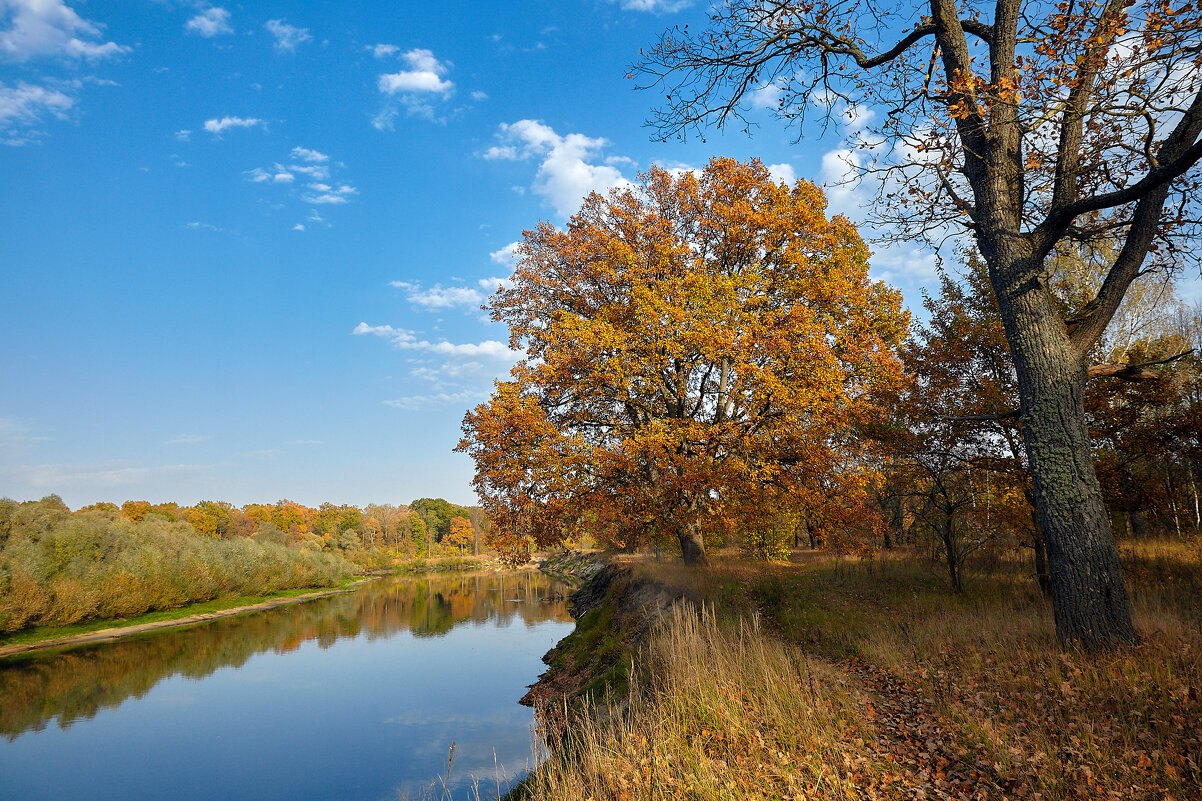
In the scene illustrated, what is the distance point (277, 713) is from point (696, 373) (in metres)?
19.5

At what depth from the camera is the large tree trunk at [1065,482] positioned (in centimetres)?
604

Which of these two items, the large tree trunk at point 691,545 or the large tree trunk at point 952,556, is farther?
the large tree trunk at point 691,545

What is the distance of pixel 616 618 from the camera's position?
62.3ft

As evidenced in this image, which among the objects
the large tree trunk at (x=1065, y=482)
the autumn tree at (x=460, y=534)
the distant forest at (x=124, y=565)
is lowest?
the autumn tree at (x=460, y=534)

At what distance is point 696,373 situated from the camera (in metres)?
19.2

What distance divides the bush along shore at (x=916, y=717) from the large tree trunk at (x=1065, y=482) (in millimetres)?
407

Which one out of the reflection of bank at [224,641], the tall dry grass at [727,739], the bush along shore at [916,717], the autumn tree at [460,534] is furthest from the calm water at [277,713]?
the autumn tree at [460,534]

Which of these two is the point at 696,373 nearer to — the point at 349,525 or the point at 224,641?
the point at 224,641

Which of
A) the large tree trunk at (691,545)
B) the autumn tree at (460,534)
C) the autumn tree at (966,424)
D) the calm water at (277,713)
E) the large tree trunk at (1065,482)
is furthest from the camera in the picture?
the autumn tree at (460,534)

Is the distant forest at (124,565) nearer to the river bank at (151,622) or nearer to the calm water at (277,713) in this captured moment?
the river bank at (151,622)

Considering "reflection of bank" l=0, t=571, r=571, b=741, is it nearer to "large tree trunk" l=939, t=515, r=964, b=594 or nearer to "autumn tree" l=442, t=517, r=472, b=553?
"large tree trunk" l=939, t=515, r=964, b=594

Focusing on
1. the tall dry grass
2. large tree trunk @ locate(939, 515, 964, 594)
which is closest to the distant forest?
the tall dry grass

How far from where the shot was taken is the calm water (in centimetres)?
1455

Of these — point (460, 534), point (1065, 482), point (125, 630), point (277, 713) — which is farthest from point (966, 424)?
point (460, 534)
